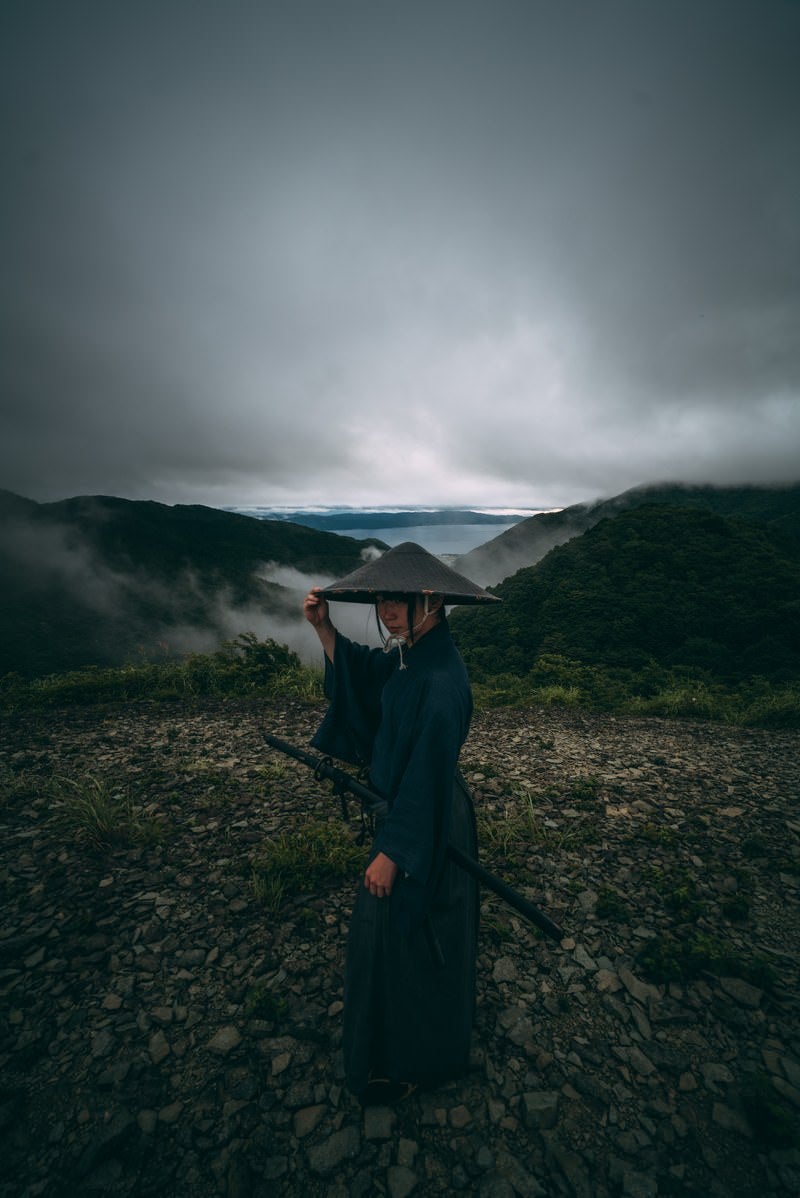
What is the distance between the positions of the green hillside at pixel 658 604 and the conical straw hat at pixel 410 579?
705 inches

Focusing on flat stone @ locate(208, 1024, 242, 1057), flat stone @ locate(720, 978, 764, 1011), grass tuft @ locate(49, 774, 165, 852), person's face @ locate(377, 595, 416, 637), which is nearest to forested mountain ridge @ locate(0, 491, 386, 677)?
grass tuft @ locate(49, 774, 165, 852)

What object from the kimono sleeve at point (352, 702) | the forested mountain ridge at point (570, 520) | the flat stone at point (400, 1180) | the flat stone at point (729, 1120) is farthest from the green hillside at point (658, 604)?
the forested mountain ridge at point (570, 520)

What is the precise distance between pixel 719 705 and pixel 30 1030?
13322 mm

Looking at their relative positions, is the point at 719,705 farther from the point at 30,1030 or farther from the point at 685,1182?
the point at 30,1030

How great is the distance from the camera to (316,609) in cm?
334

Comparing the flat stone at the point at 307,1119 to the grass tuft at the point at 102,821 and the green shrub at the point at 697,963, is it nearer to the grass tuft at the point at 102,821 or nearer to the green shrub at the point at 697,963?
the green shrub at the point at 697,963

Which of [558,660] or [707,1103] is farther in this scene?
[558,660]

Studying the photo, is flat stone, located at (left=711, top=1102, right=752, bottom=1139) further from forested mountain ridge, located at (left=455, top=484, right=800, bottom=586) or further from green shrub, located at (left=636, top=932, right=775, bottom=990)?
forested mountain ridge, located at (left=455, top=484, right=800, bottom=586)

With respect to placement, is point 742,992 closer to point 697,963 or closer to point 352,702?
point 697,963

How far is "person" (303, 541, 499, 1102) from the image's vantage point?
2393mm

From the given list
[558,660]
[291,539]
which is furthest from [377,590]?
[291,539]

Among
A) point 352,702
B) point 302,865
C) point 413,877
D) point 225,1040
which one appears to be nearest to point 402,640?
point 352,702

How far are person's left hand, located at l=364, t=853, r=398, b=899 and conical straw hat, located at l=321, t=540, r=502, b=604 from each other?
155 cm

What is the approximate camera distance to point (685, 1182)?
2.37 meters
